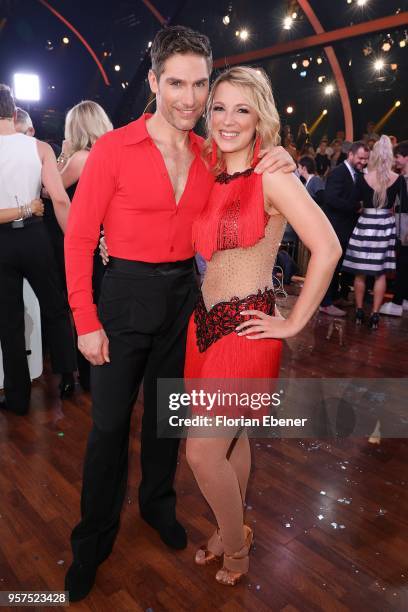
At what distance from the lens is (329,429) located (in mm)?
2990

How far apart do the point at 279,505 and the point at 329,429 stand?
86 centimetres

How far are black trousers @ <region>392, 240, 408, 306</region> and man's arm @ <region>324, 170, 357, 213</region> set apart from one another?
37.4 inches

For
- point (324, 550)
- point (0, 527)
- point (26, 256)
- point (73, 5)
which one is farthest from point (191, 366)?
point (73, 5)

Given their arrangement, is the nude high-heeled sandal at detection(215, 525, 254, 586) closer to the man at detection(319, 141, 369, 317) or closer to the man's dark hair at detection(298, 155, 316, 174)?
the man at detection(319, 141, 369, 317)

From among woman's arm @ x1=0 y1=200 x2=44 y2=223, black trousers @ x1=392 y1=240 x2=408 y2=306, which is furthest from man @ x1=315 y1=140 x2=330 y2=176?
woman's arm @ x1=0 y1=200 x2=44 y2=223

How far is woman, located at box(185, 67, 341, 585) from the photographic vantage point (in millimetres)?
1508

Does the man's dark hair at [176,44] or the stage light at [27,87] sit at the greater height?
the stage light at [27,87]

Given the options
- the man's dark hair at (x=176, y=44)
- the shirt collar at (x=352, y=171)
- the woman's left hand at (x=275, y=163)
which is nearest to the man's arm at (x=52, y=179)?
the man's dark hair at (x=176, y=44)

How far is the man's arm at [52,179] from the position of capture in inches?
110

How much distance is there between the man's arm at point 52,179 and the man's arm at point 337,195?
10.6ft

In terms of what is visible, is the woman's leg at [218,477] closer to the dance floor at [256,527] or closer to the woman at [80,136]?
the dance floor at [256,527]

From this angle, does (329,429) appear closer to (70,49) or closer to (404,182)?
(404,182)

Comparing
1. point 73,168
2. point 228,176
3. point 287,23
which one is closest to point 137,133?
point 228,176

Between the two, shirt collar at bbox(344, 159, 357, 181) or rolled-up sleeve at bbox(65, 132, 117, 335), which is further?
shirt collar at bbox(344, 159, 357, 181)
